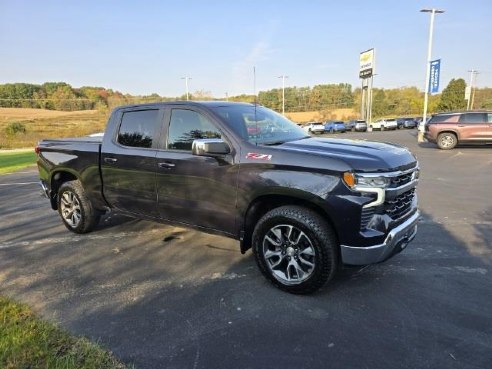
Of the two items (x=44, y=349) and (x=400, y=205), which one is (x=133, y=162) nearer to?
(x=44, y=349)

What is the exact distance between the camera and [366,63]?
5425 cm

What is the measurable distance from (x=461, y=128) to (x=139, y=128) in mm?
16376

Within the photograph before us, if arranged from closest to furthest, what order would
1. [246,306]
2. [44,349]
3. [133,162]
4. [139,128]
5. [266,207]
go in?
[44,349], [246,306], [266,207], [133,162], [139,128]

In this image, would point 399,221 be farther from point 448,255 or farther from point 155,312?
point 155,312

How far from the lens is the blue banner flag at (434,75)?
25594 millimetres

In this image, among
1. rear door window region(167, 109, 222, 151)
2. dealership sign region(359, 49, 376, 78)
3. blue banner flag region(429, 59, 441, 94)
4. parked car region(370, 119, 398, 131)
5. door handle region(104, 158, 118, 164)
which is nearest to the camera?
rear door window region(167, 109, 222, 151)

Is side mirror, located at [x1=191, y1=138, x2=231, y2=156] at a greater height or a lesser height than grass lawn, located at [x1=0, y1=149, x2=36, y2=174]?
greater

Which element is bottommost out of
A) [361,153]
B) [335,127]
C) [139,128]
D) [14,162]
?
[335,127]

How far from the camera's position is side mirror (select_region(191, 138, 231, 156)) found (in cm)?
389

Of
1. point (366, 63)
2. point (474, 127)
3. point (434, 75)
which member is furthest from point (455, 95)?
point (474, 127)

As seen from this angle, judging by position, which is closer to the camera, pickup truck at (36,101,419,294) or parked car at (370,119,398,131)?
pickup truck at (36,101,419,294)

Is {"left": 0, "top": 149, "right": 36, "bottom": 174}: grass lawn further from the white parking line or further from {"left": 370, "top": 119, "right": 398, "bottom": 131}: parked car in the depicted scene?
{"left": 370, "top": 119, "right": 398, "bottom": 131}: parked car

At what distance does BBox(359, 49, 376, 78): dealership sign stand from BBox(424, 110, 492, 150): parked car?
38.1m

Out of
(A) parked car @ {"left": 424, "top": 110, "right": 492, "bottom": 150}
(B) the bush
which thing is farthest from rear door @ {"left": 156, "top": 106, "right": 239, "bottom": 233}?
(B) the bush
